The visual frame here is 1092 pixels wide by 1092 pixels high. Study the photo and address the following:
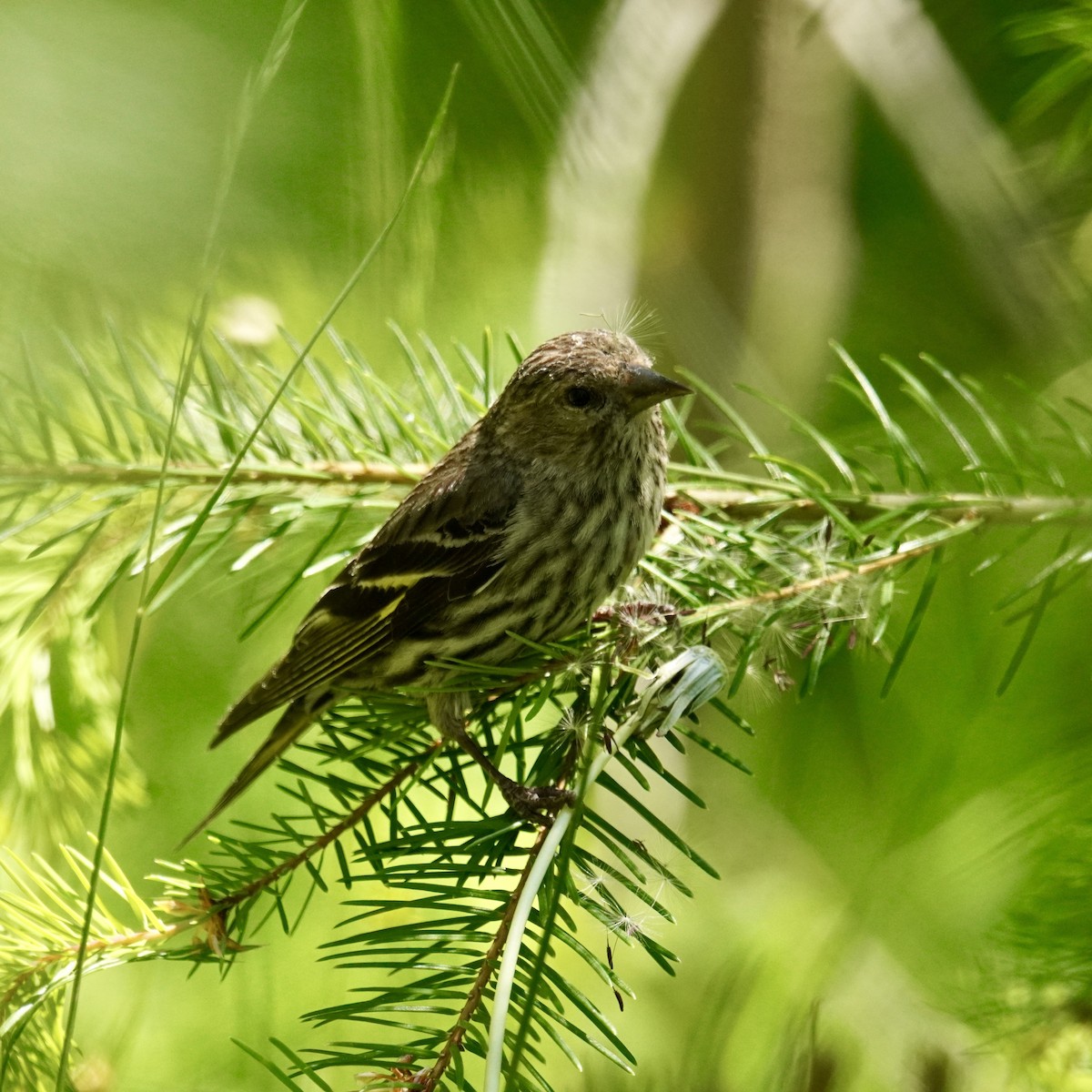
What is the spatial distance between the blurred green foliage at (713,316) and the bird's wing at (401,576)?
0.22 meters

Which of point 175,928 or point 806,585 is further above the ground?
point 806,585

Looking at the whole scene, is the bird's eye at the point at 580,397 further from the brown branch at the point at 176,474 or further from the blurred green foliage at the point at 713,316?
the brown branch at the point at 176,474

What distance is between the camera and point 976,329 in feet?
9.01

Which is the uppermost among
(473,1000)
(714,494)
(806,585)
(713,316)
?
(713,316)

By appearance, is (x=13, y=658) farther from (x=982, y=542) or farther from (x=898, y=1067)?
(x=982, y=542)

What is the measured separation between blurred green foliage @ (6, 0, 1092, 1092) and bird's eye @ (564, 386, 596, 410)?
0.52 ft

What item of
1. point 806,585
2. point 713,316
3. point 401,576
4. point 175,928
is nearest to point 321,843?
point 175,928

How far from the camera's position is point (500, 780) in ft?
5.08

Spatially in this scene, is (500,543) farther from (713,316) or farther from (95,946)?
(713,316)

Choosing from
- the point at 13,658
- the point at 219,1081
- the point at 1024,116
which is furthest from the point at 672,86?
the point at 219,1081

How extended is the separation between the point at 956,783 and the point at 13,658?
60.3 inches

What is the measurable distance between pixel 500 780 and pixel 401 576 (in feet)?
1.88

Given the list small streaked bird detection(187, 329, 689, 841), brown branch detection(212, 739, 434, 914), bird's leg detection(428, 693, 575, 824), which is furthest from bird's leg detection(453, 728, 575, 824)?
small streaked bird detection(187, 329, 689, 841)

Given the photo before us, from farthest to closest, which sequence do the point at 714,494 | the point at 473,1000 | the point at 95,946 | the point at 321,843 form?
the point at 714,494
the point at 321,843
the point at 95,946
the point at 473,1000
